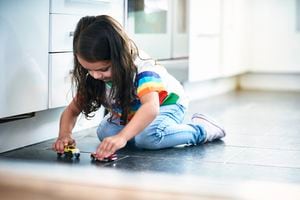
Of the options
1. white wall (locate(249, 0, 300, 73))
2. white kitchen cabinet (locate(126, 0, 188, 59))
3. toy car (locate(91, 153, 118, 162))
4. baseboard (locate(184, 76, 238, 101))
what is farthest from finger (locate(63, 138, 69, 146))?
white wall (locate(249, 0, 300, 73))

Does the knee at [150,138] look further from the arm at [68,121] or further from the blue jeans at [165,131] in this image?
the arm at [68,121]

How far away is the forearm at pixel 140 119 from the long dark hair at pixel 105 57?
80 millimetres

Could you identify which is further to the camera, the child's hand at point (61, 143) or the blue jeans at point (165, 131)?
the blue jeans at point (165, 131)

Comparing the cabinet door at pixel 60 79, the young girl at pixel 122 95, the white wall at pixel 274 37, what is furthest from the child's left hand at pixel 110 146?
the white wall at pixel 274 37

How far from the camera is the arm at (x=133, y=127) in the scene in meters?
1.54

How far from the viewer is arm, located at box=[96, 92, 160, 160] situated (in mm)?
1545

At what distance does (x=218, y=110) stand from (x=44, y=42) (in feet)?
4.26

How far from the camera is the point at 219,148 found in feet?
6.02

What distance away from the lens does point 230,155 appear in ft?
5.65

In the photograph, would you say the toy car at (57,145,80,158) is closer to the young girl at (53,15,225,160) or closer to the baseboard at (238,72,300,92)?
the young girl at (53,15,225,160)

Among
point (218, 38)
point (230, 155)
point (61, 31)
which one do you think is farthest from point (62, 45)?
point (218, 38)

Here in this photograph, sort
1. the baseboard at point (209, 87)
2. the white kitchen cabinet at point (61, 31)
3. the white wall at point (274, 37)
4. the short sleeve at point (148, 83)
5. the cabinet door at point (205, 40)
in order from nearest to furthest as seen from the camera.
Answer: the short sleeve at point (148, 83), the white kitchen cabinet at point (61, 31), the cabinet door at point (205, 40), the baseboard at point (209, 87), the white wall at point (274, 37)

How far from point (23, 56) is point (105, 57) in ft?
0.95

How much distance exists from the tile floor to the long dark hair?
0.56 ft
